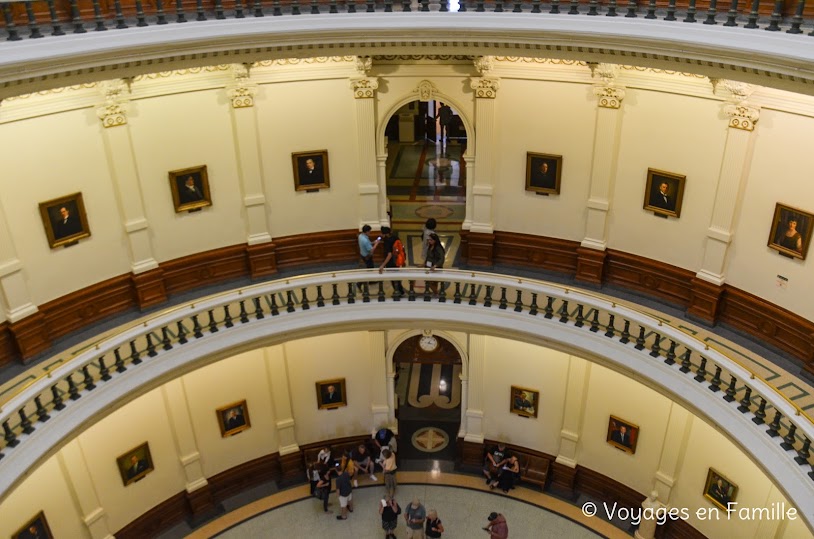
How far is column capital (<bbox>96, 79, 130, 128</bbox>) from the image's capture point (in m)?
11.1

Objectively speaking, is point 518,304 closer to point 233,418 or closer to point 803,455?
point 803,455

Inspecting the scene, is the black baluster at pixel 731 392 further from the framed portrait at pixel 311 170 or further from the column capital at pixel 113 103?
the column capital at pixel 113 103

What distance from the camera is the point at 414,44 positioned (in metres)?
11.2

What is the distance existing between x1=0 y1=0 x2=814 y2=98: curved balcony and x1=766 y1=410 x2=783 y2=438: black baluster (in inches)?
164

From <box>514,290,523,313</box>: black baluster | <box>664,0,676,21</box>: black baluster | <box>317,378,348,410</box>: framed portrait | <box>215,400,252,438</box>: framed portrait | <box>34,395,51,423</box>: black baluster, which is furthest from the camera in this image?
<box>317,378,348,410</box>: framed portrait

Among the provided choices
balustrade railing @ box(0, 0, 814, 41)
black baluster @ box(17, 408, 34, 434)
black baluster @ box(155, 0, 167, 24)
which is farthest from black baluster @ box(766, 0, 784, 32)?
black baluster @ box(17, 408, 34, 434)

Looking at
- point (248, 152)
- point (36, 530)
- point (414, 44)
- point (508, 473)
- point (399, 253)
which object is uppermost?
point (414, 44)

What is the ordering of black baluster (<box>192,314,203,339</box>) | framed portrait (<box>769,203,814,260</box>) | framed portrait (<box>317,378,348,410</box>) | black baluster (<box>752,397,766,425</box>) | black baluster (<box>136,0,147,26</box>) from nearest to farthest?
black baluster (<box>752,397,766,425</box>)
black baluster (<box>136,0,147,26</box>)
framed portrait (<box>769,203,814,260</box>)
black baluster (<box>192,314,203,339</box>)
framed portrait (<box>317,378,348,410</box>)

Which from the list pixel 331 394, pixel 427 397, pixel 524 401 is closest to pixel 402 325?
pixel 331 394

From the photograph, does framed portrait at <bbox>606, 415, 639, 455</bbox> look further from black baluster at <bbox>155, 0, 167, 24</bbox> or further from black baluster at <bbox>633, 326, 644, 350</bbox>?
black baluster at <bbox>155, 0, 167, 24</bbox>

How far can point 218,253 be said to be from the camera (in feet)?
43.9

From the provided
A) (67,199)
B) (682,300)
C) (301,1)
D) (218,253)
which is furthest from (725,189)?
(67,199)

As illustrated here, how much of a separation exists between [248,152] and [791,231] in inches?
361

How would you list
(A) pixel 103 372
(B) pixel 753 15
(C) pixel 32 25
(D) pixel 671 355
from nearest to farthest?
1. (B) pixel 753 15
2. (C) pixel 32 25
3. (A) pixel 103 372
4. (D) pixel 671 355
